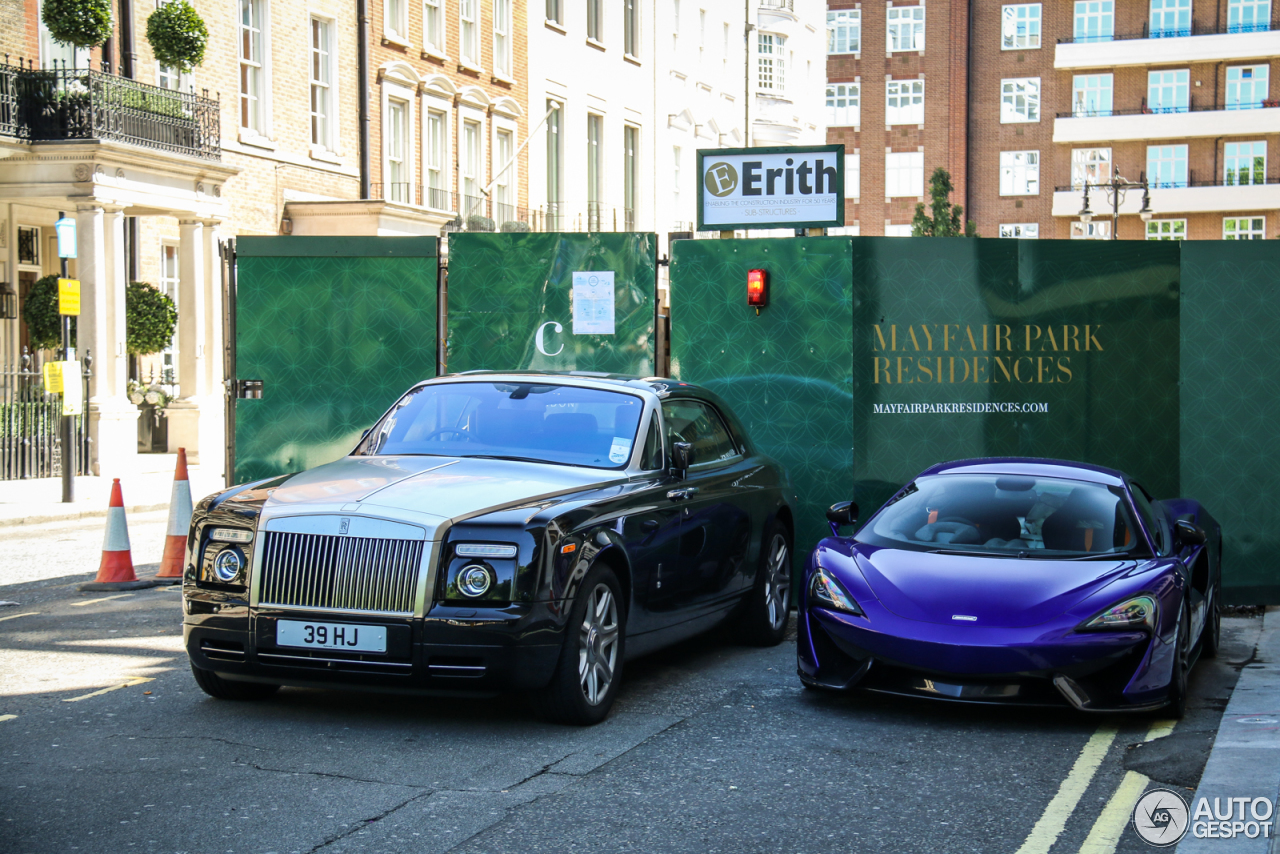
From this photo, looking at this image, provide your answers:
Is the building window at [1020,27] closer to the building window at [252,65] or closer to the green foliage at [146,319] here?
the building window at [252,65]

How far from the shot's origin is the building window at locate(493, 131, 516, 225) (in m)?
36.7

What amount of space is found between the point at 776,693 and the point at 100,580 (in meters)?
6.00

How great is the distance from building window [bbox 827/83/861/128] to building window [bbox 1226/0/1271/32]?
17056 millimetres

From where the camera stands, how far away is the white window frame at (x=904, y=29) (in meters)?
70.6

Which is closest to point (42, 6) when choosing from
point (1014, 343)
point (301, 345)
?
point (301, 345)

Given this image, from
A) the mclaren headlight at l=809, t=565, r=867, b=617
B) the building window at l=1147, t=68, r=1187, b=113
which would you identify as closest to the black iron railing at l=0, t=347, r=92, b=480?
the mclaren headlight at l=809, t=565, r=867, b=617

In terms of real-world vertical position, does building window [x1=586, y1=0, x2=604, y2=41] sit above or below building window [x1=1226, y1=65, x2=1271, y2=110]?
below

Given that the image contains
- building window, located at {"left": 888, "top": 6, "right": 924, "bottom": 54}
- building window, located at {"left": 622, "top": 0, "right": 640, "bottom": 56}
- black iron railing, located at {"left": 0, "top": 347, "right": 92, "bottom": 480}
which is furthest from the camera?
building window, located at {"left": 888, "top": 6, "right": 924, "bottom": 54}

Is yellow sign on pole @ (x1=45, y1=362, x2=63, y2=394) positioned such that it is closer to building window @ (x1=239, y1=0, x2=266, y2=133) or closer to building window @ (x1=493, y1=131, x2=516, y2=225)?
building window @ (x1=239, y1=0, x2=266, y2=133)

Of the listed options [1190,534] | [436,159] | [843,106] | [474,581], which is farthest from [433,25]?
[843,106]

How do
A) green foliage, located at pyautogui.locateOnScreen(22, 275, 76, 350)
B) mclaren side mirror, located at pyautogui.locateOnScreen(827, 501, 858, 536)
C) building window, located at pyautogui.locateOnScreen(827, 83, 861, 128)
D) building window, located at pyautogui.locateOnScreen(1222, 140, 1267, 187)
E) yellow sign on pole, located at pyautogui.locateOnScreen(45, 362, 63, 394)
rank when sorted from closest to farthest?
1. mclaren side mirror, located at pyautogui.locateOnScreen(827, 501, 858, 536)
2. yellow sign on pole, located at pyautogui.locateOnScreen(45, 362, 63, 394)
3. green foliage, located at pyautogui.locateOnScreen(22, 275, 76, 350)
4. building window, located at pyautogui.locateOnScreen(1222, 140, 1267, 187)
5. building window, located at pyautogui.locateOnScreen(827, 83, 861, 128)

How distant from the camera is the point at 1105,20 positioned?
6700cm

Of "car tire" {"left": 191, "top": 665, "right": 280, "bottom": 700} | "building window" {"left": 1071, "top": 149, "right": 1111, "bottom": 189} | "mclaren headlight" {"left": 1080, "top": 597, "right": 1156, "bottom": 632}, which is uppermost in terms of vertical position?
"building window" {"left": 1071, "top": 149, "right": 1111, "bottom": 189}

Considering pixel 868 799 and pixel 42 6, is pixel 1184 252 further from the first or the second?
pixel 42 6
